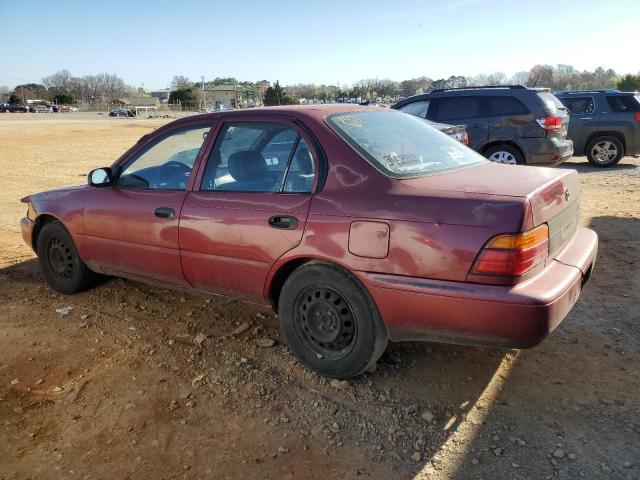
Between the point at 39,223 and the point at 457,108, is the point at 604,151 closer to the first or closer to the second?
the point at 457,108

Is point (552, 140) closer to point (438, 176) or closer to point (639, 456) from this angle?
point (438, 176)

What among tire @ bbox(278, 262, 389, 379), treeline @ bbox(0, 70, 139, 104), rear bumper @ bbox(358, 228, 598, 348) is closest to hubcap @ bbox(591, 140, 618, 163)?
rear bumper @ bbox(358, 228, 598, 348)

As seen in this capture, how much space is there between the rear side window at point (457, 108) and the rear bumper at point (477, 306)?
24.0ft

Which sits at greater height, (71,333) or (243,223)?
(243,223)

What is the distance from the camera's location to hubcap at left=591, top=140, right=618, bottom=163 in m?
12.4

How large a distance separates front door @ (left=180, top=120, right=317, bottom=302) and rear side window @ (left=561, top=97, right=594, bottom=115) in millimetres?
11336

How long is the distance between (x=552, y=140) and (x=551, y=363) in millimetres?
6707

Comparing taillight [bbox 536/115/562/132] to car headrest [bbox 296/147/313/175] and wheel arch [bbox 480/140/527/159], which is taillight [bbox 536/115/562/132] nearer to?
wheel arch [bbox 480/140/527/159]

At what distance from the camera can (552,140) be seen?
9023mm

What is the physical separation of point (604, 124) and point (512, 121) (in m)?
4.41

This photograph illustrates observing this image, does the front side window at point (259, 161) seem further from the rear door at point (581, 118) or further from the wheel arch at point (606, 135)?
the wheel arch at point (606, 135)

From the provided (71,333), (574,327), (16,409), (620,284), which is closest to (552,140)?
(620,284)

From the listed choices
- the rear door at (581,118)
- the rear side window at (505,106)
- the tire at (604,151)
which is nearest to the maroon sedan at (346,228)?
the rear side window at (505,106)

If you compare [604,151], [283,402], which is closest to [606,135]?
[604,151]
